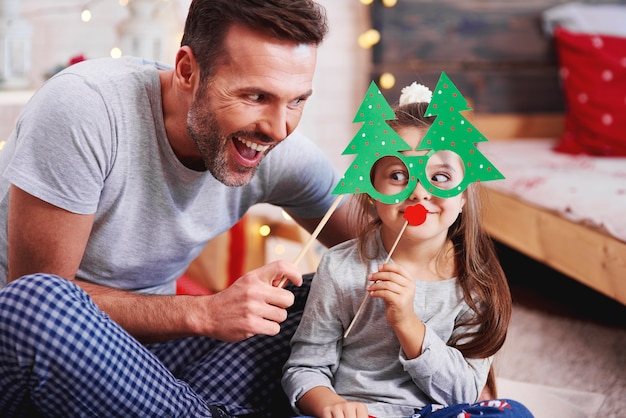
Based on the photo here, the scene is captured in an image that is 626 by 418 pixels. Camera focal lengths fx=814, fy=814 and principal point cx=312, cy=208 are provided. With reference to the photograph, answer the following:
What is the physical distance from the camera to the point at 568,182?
95.5 inches

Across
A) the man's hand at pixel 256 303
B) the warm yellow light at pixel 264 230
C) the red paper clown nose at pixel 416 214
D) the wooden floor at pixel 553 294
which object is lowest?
the wooden floor at pixel 553 294

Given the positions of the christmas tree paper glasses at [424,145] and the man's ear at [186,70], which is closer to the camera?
the christmas tree paper glasses at [424,145]

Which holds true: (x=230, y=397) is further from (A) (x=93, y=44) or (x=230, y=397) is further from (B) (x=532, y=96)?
(B) (x=532, y=96)

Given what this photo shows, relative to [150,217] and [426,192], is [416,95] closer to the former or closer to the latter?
[426,192]

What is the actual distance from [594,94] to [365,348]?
1.93 metres

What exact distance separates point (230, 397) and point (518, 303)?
57.4 inches

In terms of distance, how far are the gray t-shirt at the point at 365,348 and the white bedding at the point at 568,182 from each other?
0.86 meters

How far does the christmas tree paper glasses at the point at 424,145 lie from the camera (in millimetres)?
1245

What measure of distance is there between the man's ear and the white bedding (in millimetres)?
947

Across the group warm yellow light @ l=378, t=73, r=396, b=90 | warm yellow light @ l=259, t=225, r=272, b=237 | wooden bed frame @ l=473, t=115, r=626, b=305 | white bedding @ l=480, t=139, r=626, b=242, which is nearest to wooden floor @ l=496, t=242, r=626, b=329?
wooden bed frame @ l=473, t=115, r=626, b=305

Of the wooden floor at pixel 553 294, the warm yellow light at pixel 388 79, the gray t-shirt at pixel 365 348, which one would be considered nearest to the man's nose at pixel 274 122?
the gray t-shirt at pixel 365 348

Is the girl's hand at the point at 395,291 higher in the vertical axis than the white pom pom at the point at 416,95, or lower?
lower

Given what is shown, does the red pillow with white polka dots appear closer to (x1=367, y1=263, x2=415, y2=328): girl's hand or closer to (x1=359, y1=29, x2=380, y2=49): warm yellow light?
(x1=359, y1=29, x2=380, y2=49): warm yellow light

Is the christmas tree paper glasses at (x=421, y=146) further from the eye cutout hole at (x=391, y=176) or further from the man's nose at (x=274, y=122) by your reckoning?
the man's nose at (x=274, y=122)
